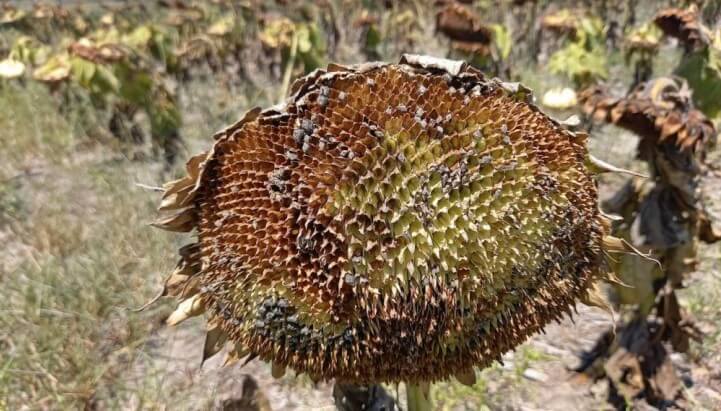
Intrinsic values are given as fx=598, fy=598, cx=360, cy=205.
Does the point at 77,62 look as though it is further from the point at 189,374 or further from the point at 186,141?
the point at 189,374

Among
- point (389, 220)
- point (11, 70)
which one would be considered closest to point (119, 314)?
point (389, 220)

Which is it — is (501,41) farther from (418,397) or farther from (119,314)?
(418,397)

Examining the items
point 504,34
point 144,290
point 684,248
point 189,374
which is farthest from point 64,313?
point 504,34

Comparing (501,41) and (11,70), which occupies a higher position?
(501,41)

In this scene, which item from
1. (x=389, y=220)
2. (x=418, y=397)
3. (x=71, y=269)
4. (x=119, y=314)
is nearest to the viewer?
(x=389, y=220)

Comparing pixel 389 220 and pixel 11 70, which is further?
pixel 11 70

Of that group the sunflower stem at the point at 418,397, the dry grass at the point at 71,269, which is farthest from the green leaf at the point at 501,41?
the sunflower stem at the point at 418,397
